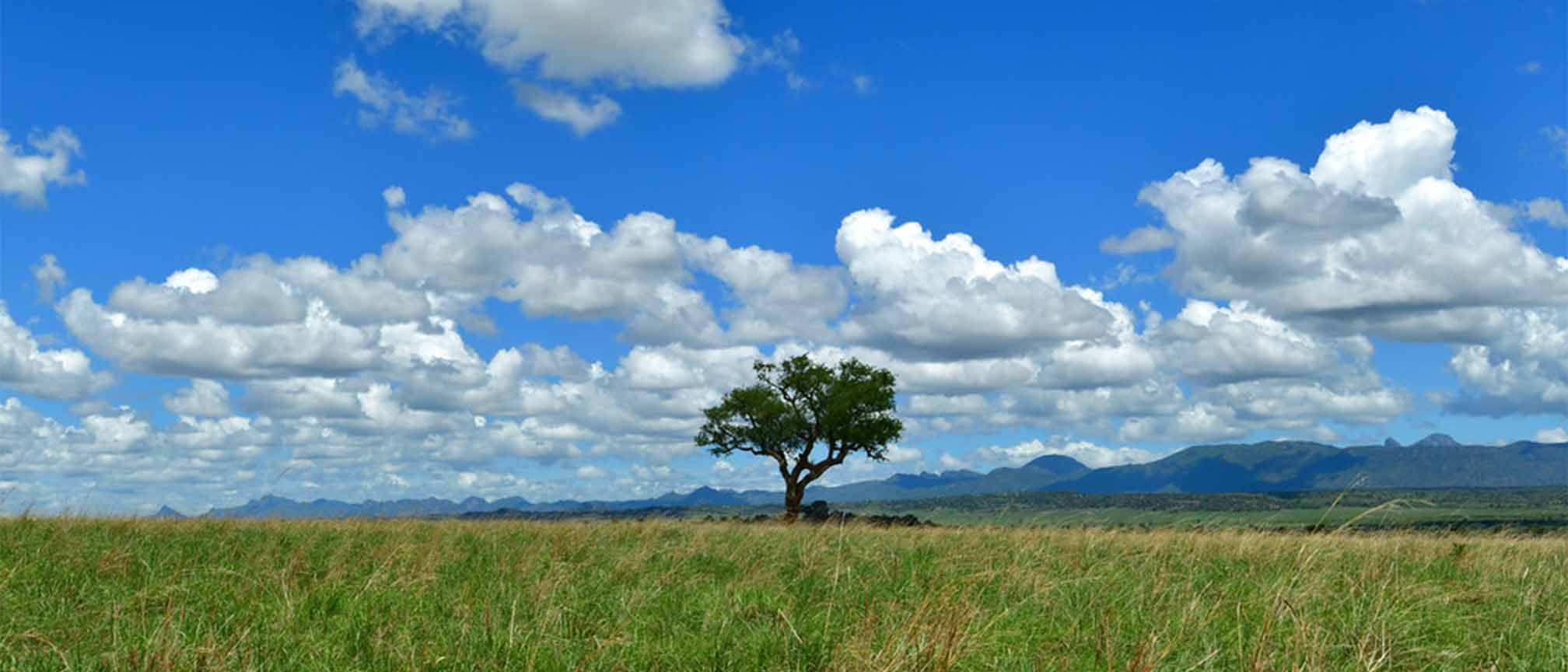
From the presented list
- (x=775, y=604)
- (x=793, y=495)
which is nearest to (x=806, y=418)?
(x=793, y=495)

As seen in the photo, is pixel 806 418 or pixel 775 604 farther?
pixel 806 418

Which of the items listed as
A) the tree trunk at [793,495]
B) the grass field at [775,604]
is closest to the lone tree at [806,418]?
the tree trunk at [793,495]

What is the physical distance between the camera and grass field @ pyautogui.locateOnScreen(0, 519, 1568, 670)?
293 inches

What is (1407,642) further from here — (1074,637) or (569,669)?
(569,669)

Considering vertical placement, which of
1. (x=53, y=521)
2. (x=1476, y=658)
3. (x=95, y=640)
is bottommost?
(x=1476, y=658)

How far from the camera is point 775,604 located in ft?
32.1

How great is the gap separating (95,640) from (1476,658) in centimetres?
1060

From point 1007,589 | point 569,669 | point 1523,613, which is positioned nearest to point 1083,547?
point 1007,589

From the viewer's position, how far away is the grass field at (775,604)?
7.43 m

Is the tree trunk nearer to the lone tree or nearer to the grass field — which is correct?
the lone tree

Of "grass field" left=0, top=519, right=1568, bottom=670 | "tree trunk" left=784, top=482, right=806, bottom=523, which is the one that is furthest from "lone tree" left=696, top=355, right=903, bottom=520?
"grass field" left=0, top=519, right=1568, bottom=670

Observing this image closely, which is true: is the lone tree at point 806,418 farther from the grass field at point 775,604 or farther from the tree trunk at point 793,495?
the grass field at point 775,604

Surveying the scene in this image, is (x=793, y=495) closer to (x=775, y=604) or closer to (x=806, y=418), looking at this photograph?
(x=806, y=418)

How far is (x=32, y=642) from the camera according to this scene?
8656 mm
